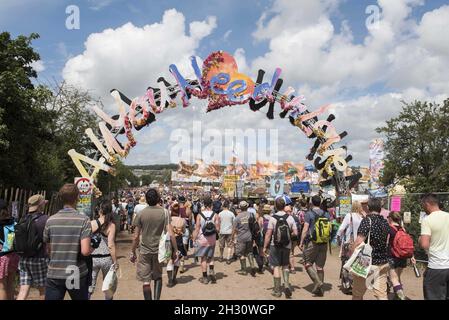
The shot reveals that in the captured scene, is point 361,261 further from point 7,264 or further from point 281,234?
point 7,264

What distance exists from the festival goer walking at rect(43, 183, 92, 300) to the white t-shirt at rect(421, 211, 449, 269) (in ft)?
13.6

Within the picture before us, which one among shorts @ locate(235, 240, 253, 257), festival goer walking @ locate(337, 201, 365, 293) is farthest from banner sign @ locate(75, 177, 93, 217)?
festival goer walking @ locate(337, 201, 365, 293)

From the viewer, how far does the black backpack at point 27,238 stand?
4.81 metres

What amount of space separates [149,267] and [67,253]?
1.97m

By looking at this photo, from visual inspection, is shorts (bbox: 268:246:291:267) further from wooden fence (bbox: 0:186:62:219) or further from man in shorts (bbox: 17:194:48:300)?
wooden fence (bbox: 0:186:62:219)

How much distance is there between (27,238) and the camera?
15.8 ft

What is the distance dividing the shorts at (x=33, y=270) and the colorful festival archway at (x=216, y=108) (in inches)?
353

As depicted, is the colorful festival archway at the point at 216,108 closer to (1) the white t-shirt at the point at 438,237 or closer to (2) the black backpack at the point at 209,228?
(2) the black backpack at the point at 209,228

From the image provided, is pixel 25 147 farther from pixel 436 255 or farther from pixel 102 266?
pixel 436 255

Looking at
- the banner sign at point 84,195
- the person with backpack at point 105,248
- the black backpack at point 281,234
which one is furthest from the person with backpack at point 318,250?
the banner sign at point 84,195

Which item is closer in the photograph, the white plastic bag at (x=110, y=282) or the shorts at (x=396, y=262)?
the white plastic bag at (x=110, y=282)

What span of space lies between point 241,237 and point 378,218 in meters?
4.33

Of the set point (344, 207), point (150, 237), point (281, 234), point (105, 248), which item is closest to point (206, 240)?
point (281, 234)
